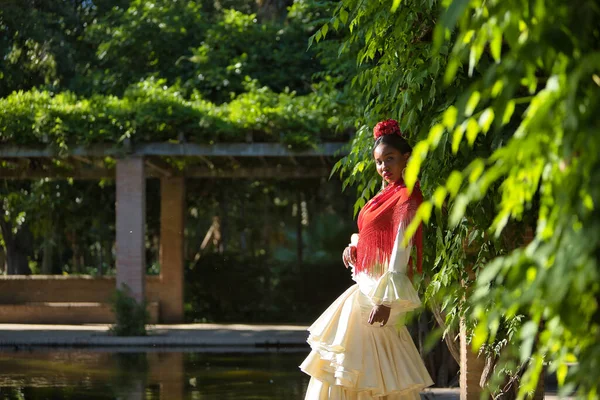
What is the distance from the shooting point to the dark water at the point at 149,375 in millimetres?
10203

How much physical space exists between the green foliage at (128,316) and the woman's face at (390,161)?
1250 cm

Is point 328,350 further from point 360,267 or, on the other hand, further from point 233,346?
point 233,346

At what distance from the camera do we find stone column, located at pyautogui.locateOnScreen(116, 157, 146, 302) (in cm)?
1803

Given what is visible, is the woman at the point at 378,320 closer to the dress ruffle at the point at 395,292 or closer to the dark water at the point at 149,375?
the dress ruffle at the point at 395,292

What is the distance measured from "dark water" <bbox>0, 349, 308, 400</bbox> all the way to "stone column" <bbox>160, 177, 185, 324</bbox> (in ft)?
17.6

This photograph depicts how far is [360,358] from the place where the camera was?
5.24 m

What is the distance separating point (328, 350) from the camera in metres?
5.30

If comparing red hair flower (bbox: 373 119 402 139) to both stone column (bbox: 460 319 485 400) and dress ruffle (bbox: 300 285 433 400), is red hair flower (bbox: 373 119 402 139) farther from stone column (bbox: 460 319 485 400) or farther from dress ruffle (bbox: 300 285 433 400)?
stone column (bbox: 460 319 485 400)

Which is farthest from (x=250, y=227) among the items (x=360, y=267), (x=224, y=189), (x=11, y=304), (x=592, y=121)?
(x=592, y=121)

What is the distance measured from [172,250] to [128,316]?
4.02m

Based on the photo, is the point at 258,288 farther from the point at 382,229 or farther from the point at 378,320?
the point at 378,320

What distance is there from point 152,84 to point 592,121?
16.6m

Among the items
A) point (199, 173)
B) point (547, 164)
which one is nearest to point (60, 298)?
point (199, 173)

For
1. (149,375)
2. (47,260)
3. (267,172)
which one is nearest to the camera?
(149,375)
